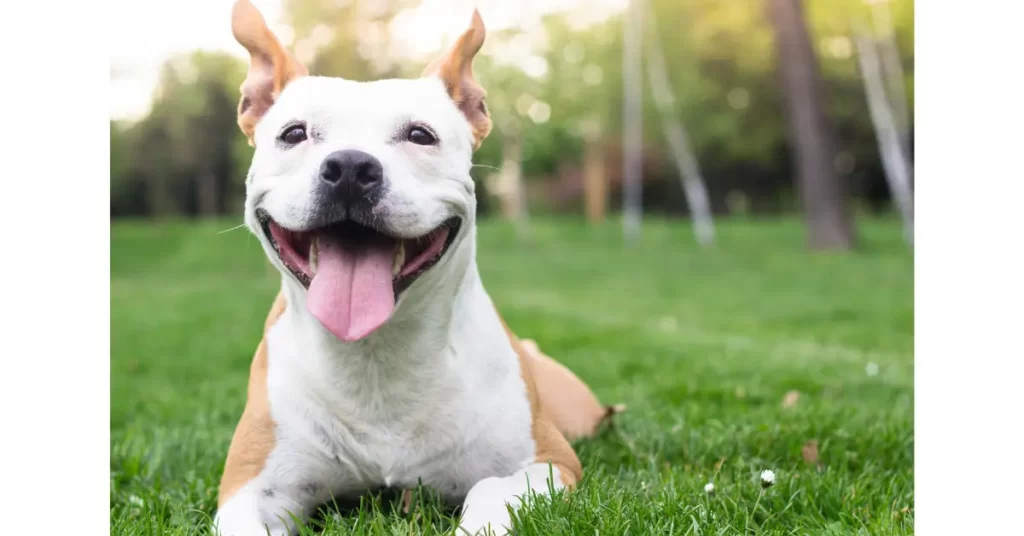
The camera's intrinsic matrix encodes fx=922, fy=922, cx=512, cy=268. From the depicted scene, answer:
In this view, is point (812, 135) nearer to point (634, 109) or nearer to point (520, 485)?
point (634, 109)

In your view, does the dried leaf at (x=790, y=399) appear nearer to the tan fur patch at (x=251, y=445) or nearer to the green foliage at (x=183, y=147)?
the tan fur patch at (x=251, y=445)

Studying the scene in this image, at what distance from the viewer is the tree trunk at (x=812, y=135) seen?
13.7 metres

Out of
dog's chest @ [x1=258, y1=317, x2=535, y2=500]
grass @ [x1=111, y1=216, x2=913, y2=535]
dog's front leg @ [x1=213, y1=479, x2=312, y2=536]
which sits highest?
dog's chest @ [x1=258, y1=317, x2=535, y2=500]

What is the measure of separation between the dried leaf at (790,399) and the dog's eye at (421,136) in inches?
91.6

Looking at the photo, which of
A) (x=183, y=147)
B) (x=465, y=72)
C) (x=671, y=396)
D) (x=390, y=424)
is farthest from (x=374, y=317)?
(x=183, y=147)

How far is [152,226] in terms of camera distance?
19.8 meters

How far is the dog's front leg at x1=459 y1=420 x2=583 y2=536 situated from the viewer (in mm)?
2191

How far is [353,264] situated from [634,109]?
17.6 metres

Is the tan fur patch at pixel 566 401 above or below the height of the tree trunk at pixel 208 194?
above
